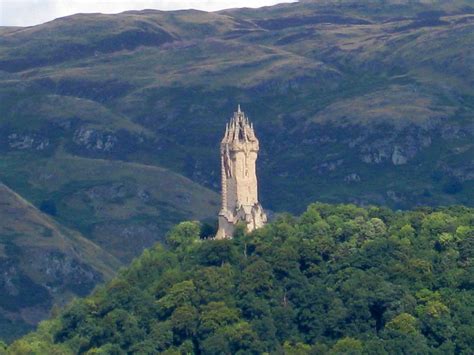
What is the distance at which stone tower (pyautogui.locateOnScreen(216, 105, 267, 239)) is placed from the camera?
158 metres

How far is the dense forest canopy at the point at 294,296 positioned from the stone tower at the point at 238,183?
1318mm

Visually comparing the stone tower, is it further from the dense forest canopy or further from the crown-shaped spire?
the dense forest canopy

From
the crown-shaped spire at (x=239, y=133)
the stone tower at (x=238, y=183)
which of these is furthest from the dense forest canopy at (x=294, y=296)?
the crown-shaped spire at (x=239, y=133)

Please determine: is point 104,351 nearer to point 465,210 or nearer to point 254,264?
point 254,264

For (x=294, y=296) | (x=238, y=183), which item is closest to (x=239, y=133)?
(x=238, y=183)

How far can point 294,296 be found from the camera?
154 meters

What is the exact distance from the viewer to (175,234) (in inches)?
6531

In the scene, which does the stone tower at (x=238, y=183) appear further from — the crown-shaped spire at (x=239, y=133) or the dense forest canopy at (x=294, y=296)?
the dense forest canopy at (x=294, y=296)

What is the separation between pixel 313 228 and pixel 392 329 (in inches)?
736

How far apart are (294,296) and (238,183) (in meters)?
10.2

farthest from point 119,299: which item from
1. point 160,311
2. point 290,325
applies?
point 290,325

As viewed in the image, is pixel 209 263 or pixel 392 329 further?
pixel 209 263

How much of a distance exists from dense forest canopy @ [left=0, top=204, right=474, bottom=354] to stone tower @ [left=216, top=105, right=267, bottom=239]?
132 centimetres

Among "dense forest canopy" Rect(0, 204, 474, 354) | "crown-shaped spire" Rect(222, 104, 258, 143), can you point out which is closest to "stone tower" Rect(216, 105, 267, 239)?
"crown-shaped spire" Rect(222, 104, 258, 143)
